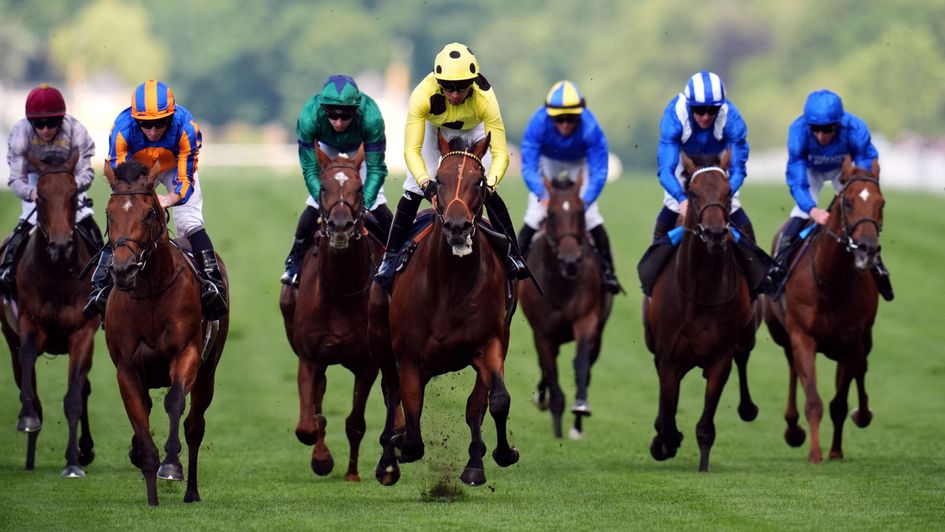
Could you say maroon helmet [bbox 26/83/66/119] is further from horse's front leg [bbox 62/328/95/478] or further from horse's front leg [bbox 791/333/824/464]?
horse's front leg [bbox 791/333/824/464]

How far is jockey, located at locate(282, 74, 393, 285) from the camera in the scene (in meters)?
13.9

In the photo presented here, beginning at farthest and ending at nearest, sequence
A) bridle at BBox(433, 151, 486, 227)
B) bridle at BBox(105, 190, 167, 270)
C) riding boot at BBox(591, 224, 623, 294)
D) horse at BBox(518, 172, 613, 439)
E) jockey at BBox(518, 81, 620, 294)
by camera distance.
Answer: riding boot at BBox(591, 224, 623, 294) → horse at BBox(518, 172, 613, 439) → jockey at BBox(518, 81, 620, 294) → bridle at BBox(105, 190, 167, 270) → bridle at BBox(433, 151, 486, 227)

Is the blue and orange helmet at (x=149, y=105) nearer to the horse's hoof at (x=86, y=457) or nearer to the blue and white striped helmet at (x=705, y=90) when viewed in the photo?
the horse's hoof at (x=86, y=457)

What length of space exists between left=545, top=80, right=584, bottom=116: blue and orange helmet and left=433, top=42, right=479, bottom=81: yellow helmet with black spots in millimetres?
4301

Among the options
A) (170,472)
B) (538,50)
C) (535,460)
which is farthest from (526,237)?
(538,50)

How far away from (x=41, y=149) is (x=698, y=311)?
5721 mm

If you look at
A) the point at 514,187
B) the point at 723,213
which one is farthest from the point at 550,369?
the point at 514,187

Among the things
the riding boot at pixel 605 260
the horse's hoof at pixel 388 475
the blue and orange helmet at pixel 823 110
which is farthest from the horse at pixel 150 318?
the riding boot at pixel 605 260

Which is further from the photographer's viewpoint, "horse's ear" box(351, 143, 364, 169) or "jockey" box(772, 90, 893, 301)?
"jockey" box(772, 90, 893, 301)

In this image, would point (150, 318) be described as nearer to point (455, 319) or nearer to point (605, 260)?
point (455, 319)

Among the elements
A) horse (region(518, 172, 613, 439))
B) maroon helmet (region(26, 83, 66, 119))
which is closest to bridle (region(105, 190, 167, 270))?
maroon helmet (region(26, 83, 66, 119))

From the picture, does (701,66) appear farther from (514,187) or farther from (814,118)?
(814,118)

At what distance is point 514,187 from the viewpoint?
197 feet

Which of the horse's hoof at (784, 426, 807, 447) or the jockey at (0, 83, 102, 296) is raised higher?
the jockey at (0, 83, 102, 296)
